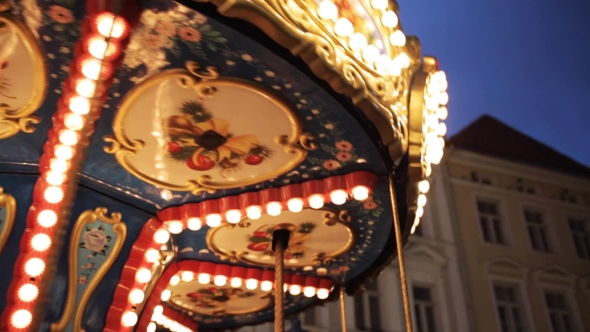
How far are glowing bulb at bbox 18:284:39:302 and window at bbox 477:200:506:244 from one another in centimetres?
1370

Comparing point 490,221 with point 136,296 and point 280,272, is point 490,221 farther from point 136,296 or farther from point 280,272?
point 136,296

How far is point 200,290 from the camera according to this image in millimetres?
7375

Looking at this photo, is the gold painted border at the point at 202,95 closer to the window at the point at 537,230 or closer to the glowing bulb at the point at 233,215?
the glowing bulb at the point at 233,215

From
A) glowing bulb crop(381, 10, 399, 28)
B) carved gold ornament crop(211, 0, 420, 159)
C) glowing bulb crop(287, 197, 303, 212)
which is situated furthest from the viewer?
glowing bulb crop(287, 197, 303, 212)

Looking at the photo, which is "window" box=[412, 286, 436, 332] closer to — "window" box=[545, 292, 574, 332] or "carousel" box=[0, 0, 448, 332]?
"window" box=[545, 292, 574, 332]

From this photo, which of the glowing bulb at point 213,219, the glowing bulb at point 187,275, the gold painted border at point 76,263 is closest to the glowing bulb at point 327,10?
the glowing bulb at point 213,219

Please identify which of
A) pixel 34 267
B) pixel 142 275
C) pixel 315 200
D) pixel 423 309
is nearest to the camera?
pixel 34 267

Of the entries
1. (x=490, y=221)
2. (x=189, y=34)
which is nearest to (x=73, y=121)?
(x=189, y=34)

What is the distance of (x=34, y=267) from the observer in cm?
450

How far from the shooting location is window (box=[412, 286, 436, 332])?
1401 cm

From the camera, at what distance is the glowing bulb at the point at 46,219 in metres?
4.43

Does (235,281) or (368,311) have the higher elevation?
(368,311)

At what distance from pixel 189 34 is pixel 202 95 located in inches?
27.1

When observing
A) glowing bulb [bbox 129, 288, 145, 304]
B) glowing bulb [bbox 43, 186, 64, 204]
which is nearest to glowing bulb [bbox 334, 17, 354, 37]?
glowing bulb [bbox 43, 186, 64, 204]
